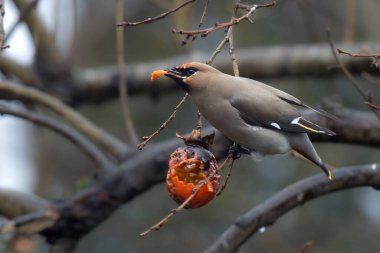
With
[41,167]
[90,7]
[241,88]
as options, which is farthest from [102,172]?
[90,7]

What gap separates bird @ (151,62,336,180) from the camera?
2994 millimetres

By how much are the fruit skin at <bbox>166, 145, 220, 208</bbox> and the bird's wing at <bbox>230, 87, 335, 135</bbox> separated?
1.32 ft

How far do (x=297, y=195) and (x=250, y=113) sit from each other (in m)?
0.57

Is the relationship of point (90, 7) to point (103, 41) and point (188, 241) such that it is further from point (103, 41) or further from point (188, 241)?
point (188, 241)

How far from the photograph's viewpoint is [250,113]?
A: 3.10 m

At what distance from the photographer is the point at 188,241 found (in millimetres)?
7109

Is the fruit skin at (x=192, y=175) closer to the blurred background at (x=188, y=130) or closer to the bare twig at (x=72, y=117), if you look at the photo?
the bare twig at (x=72, y=117)

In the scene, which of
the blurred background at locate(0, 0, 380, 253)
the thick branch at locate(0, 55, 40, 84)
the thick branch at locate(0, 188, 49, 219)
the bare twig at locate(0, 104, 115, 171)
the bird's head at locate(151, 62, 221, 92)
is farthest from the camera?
the blurred background at locate(0, 0, 380, 253)

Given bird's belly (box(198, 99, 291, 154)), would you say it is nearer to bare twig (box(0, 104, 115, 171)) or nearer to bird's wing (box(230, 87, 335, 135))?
bird's wing (box(230, 87, 335, 135))

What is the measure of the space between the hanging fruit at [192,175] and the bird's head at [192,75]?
29 cm

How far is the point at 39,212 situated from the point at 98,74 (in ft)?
5.02

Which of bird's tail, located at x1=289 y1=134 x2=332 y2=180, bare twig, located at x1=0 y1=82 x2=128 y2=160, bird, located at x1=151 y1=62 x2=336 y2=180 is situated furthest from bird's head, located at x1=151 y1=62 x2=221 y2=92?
bare twig, located at x1=0 y1=82 x2=128 y2=160

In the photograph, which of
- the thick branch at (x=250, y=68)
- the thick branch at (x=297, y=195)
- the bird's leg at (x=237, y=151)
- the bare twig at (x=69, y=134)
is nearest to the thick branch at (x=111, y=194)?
the bare twig at (x=69, y=134)

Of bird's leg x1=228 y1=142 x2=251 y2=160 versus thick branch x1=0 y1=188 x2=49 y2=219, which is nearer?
bird's leg x1=228 y1=142 x2=251 y2=160
